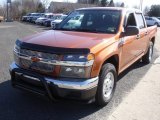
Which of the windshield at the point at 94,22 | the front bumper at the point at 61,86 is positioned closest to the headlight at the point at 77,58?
the front bumper at the point at 61,86

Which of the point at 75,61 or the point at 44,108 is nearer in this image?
the point at 75,61

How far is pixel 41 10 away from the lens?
69562 millimetres

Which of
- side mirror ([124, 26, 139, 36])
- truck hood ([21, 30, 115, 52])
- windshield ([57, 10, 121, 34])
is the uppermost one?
windshield ([57, 10, 121, 34])

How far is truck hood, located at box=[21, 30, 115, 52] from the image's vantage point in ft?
14.4

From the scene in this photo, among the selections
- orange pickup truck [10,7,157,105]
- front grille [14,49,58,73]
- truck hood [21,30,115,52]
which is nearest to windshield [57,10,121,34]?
orange pickup truck [10,7,157,105]

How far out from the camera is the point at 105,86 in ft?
15.9

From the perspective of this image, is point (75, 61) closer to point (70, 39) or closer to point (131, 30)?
point (70, 39)

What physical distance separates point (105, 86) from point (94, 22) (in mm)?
1636

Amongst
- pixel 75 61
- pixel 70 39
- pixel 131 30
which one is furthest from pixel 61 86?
pixel 131 30

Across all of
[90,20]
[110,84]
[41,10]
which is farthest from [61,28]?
[41,10]

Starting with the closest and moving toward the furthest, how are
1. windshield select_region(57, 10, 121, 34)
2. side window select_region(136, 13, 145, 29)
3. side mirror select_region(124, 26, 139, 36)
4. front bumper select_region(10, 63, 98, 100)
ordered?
front bumper select_region(10, 63, 98, 100) < side mirror select_region(124, 26, 139, 36) < windshield select_region(57, 10, 121, 34) < side window select_region(136, 13, 145, 29)

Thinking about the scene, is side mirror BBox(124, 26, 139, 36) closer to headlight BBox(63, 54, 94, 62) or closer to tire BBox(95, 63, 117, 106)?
tire BBox(95, 63, 117, 106)

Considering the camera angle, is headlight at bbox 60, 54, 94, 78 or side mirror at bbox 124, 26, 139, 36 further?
side mirror at bbox 124, 26, 139, 36

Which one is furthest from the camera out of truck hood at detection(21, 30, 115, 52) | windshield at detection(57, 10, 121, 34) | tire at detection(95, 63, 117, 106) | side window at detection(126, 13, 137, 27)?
side window at detection(126, 13, 137, 27)
